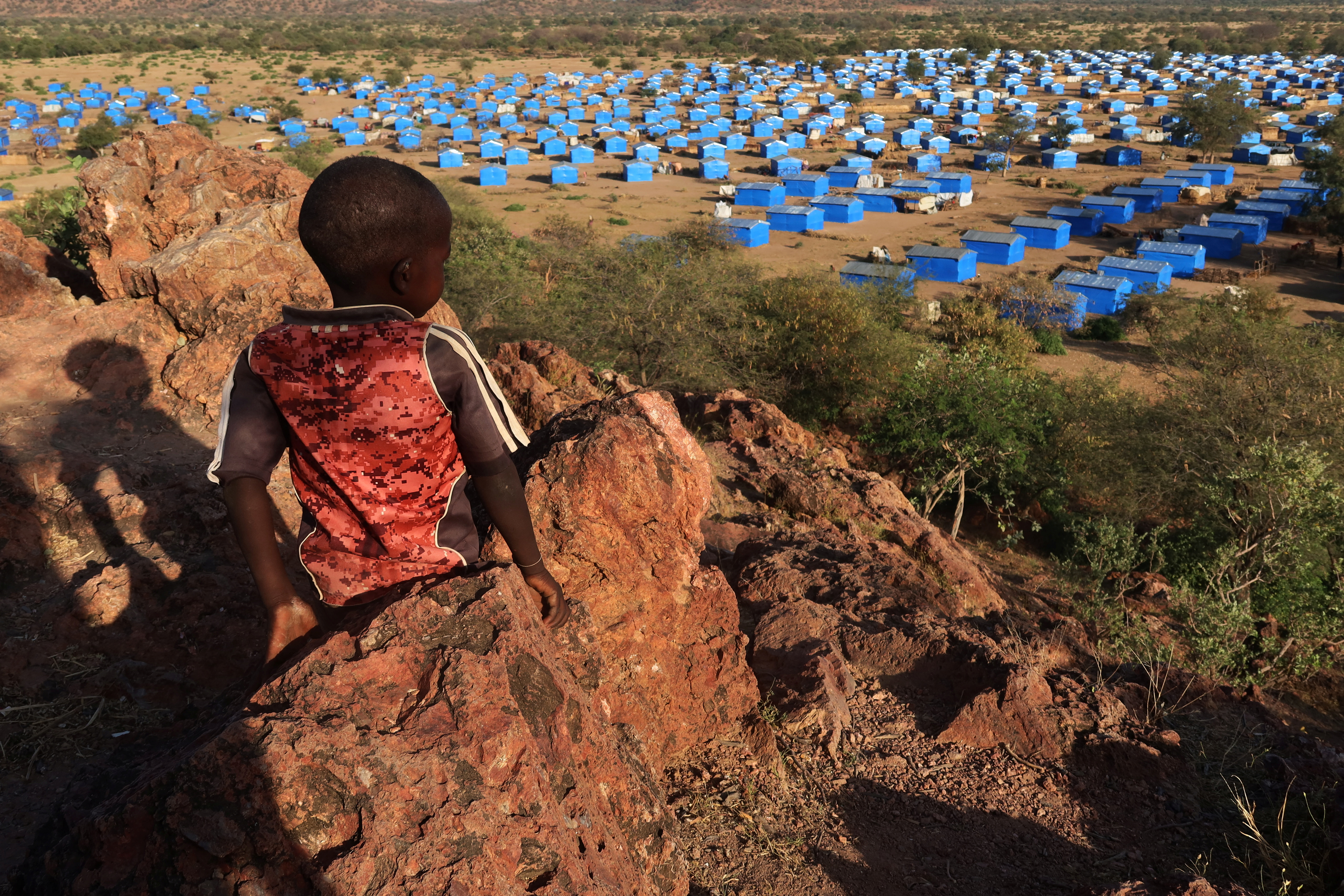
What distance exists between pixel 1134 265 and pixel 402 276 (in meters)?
29.5

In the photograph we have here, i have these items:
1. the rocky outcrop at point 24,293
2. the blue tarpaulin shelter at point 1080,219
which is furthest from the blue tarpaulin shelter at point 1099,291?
the rocky outcrop at point 24,293

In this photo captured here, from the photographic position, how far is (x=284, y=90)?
6272 cm

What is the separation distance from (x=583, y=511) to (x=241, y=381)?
4.35 ft

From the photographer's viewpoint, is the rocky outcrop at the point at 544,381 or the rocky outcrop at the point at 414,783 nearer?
the rocky outcrop at the point at 414,783

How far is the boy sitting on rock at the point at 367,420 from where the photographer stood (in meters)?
2.05

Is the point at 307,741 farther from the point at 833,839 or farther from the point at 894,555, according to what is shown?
the point at 894,555

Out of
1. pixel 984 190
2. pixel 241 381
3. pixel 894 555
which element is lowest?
pixel 984 190

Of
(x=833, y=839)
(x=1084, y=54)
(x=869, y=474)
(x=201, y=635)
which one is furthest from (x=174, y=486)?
(x=1084, y=54)

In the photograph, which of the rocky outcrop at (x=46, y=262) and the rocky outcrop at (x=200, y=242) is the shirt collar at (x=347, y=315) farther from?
the rocky outcrop at (x=46, y=262)

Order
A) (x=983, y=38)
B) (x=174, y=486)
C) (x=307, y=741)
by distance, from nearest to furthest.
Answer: (x=307, y=741) < (x=174, y=486) < (x=983, y=38)

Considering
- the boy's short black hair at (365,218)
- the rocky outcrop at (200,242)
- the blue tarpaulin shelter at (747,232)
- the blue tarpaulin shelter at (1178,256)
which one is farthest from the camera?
the blue tarpaulin shelter at (747,232)

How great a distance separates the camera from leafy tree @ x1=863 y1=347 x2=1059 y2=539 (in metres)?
11.7

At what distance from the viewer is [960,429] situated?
11773 millimetres

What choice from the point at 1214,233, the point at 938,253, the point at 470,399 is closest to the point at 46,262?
the point at 470,399
